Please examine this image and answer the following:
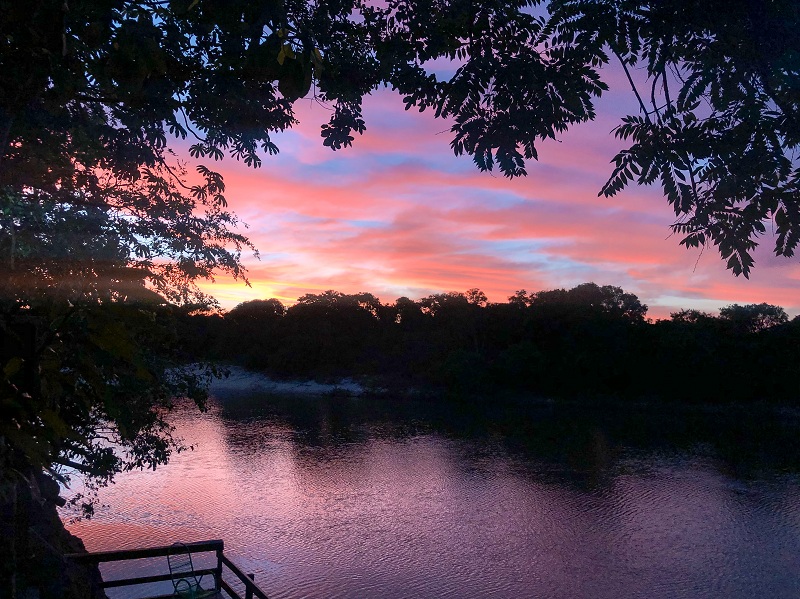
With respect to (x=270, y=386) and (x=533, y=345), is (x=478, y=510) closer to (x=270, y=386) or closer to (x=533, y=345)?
(x=533, y=345)

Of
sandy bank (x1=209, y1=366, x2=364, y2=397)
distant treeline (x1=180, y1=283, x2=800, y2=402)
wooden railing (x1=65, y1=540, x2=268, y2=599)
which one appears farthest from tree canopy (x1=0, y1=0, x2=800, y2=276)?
sandy bank (x1=209, y1=366, x2=364, y2=397)

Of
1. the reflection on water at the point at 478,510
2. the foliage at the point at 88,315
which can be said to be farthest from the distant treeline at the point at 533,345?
the foliage at the point at 88,315

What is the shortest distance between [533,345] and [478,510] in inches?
1060

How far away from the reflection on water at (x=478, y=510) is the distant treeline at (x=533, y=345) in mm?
8899

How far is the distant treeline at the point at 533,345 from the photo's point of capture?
41781 millimetres

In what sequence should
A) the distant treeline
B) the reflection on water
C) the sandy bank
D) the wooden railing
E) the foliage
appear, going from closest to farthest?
the foliage, the wooden railing, the reflection on water, the distant treeline, the sandy bank

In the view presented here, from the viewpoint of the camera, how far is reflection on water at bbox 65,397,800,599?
49.5 feet

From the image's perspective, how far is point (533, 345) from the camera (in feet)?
150

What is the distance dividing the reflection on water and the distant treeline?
350 inches

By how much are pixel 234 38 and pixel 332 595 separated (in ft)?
40.3

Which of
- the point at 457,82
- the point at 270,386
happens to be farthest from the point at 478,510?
the point at 270,386

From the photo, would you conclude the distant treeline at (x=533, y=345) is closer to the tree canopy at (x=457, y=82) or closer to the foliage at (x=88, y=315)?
the foliage at (x=88, y=315)

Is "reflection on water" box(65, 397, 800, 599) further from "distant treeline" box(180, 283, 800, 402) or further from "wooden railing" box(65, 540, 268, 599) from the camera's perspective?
"distant treeline" box(180, 283, 800, 402)

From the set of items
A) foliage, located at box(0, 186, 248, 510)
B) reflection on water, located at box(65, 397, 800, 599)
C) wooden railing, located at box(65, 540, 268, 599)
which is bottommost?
reflection on water, located at box(65, 397, 800, 599)
